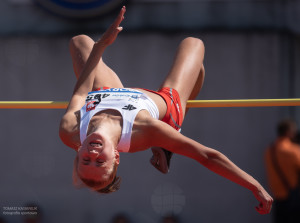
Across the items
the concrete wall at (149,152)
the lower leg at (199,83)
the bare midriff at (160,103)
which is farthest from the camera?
A: the concrete wall at (149,152)

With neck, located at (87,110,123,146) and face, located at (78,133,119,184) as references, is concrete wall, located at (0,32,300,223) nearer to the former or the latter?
neck, located at (87,110,123,146)

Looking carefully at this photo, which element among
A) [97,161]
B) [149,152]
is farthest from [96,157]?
[149,152]

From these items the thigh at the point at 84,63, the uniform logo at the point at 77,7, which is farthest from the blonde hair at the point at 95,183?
the uniform logo at the point at 77,7

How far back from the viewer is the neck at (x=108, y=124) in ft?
10.9

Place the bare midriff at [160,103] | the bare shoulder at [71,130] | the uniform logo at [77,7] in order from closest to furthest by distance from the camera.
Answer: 1. the bare shoulder at [71,130]
2. the bare midriff at [160,103]
3. the uniform logo at [77,7]

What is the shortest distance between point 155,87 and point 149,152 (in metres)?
0.78

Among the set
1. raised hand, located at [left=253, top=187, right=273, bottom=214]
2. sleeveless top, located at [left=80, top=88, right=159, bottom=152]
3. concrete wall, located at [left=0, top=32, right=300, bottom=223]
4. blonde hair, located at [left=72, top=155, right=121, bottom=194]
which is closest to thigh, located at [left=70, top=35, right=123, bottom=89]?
sleeveless top, located at [left=80, top=88, right=159, bottom=152]

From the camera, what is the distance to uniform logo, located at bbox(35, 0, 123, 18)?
22.4 ft

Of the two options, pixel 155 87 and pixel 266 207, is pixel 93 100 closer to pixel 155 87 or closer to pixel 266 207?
pixel 266 207

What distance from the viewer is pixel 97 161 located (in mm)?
3283

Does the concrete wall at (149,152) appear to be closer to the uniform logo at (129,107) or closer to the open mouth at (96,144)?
the uniform logo at (129,107)

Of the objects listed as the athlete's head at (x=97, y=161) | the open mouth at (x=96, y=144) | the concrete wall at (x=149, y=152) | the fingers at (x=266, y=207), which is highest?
the open mouth at (x=96, y=144)

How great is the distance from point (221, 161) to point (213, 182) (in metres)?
3.38

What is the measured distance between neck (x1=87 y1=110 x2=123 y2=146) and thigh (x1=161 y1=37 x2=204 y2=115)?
2.32 ft
